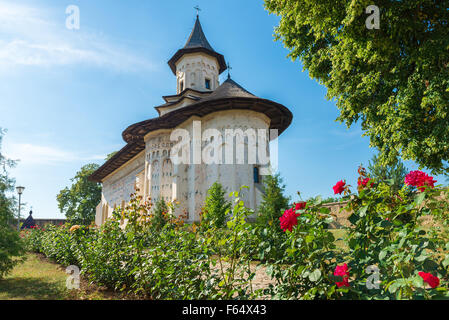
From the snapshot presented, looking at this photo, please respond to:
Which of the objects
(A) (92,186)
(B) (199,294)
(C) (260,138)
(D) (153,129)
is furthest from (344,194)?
(A) (92,186)

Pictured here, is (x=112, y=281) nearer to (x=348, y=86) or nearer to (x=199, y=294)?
(x=199, y=294)

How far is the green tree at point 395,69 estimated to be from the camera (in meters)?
6.75

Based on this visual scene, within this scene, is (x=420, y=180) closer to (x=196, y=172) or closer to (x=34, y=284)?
(x=34, y=284)

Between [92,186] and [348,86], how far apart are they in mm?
35616

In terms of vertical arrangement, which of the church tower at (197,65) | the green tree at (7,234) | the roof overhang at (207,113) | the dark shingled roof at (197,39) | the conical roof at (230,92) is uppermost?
the dark shingled roof at (197,39)

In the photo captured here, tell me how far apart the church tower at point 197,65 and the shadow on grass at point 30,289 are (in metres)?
17.9

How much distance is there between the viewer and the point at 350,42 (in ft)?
24.3

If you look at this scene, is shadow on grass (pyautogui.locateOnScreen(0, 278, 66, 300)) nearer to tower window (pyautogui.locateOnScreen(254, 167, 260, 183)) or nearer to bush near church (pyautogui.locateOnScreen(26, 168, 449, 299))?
bush near church (pyautogui.locateOnScreen(26, 168, 449, 299))

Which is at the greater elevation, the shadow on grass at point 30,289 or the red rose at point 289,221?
the red rose at point 289,221

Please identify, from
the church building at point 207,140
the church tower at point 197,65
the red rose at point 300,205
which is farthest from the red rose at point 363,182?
the church tower at point 197,65

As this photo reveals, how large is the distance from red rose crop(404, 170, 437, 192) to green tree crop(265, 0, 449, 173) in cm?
537

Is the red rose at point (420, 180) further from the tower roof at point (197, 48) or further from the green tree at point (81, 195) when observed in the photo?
the green tree at point (81, 195)

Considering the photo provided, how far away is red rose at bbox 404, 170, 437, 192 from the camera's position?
224 cm

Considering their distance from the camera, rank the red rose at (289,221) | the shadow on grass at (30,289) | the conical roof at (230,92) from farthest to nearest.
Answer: the conical roof at (230,92), the shadow on grass at (30,289), the red rose at (289,221)
